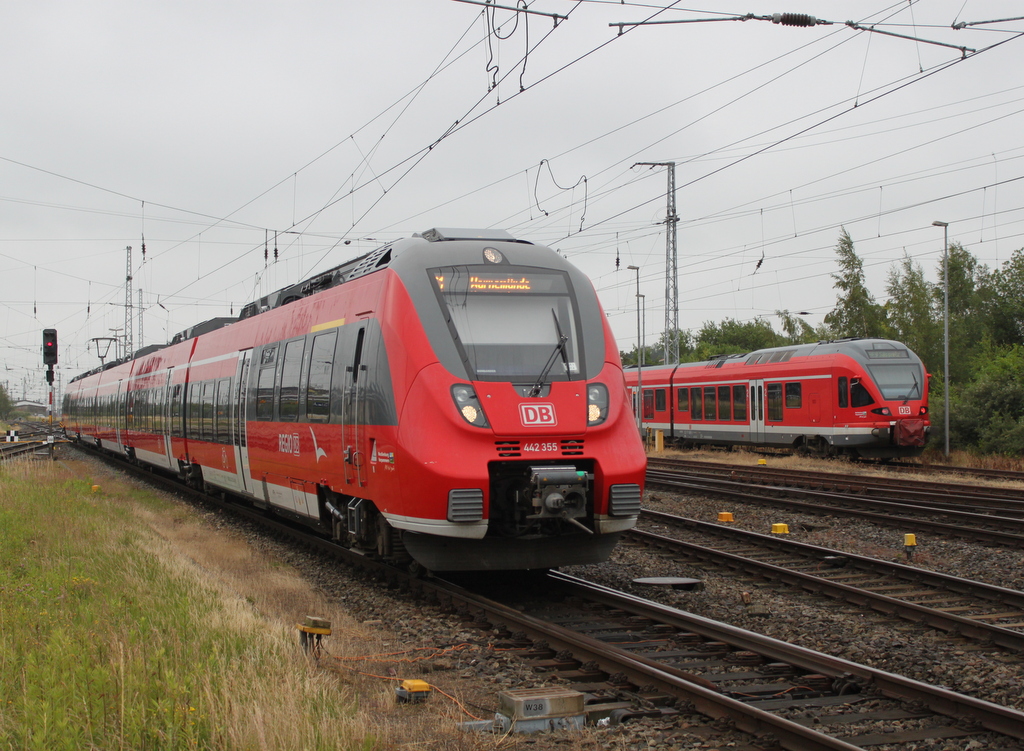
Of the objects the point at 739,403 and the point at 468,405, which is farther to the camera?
the point at 739,403

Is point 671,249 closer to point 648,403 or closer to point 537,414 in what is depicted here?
point 648,403

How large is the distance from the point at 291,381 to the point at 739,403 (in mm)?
20689

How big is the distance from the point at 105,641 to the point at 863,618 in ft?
20.3

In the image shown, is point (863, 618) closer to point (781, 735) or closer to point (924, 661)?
point (924, 661)

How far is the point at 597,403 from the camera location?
27.9 feet

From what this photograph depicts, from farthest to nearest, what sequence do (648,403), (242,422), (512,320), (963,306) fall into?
(963,306) → (648,403) → (242,422) → (512,320)

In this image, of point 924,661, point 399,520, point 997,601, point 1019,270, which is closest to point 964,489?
point 997,601

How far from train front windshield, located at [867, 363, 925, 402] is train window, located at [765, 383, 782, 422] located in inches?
140

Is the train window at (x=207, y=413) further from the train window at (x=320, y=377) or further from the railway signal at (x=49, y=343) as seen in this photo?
the railway signal at (x=49, y=343)

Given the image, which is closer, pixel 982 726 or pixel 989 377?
pixel 982 726

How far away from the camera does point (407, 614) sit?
27.6 feet

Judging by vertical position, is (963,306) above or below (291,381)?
above

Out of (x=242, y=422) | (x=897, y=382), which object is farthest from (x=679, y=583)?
(x=897, y=382)

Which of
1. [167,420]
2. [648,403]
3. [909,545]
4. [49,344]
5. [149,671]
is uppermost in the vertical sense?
[49,344]
